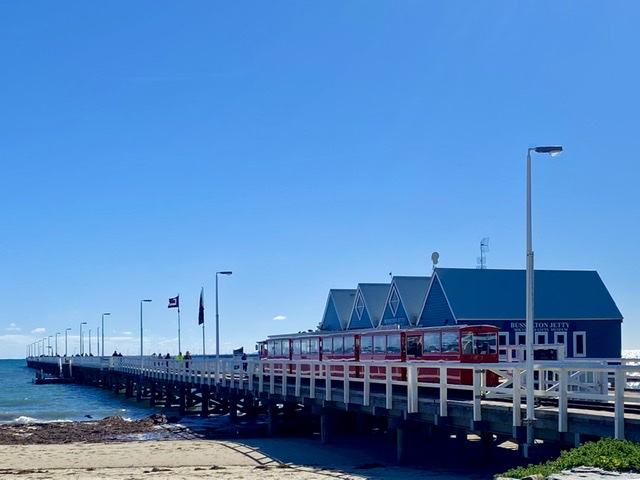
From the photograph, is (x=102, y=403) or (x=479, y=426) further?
(x=102, y=403)

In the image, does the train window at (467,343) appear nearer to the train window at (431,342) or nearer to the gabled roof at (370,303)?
the train window at (431,342)

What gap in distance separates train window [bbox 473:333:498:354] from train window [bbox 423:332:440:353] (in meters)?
1.42

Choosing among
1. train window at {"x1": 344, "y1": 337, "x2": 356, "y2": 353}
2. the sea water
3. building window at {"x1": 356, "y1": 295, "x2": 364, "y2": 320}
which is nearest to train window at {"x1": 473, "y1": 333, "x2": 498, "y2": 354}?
train window at {"x1": 344, "y1": 337, "x2": 356, "y2": 353}

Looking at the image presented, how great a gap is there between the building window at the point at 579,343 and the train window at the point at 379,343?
51.3ft

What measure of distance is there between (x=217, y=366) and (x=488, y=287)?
13.7 metres

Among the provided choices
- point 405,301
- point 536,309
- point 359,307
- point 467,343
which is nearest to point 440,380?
point 467,343

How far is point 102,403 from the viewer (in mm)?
54719

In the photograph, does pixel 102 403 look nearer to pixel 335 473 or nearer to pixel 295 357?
pixel 295 357

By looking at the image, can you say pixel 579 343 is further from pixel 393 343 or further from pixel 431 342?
pixel 431 342

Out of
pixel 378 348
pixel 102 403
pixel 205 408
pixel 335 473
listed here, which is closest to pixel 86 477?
pixel 335 473

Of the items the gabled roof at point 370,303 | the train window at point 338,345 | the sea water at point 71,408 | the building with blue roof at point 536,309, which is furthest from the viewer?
the gabled roof at point 370,303

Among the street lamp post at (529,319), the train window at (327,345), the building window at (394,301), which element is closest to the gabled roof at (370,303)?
the building window at (394,301)

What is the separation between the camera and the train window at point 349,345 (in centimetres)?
3022

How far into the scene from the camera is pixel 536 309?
3944 centimetres
